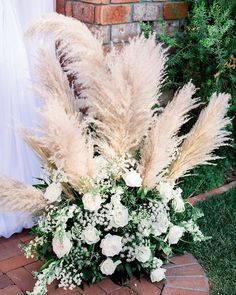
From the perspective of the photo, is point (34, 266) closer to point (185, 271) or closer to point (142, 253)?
point (142, 253)

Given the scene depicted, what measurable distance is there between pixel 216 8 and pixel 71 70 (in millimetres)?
1464

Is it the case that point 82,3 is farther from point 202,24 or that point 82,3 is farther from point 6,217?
point 6,217

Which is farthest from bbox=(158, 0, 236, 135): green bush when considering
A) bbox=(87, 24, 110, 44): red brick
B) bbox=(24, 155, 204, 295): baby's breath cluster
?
bbox=(24, 155, 204, 295): baby's breath cluster

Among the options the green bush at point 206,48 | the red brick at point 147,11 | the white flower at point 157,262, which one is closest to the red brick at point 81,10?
the red brick at point 147,11

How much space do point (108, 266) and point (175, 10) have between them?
1848 mm

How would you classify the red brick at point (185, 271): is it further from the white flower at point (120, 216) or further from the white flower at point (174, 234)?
the white flower at point (120, 216)

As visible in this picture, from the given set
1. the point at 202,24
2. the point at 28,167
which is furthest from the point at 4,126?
the point at 202,24

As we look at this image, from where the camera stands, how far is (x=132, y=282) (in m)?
2.15

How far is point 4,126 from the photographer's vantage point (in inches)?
101

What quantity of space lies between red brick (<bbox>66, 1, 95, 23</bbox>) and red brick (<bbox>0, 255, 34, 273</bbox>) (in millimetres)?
1360

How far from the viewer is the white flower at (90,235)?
1981mm

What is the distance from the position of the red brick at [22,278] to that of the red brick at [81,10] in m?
1.42

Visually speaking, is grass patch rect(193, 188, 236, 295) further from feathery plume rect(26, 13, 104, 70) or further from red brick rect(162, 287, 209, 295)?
feathery plume rect(26, 13, 104, 70)

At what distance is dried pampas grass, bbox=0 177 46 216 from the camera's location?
6.14 feet
